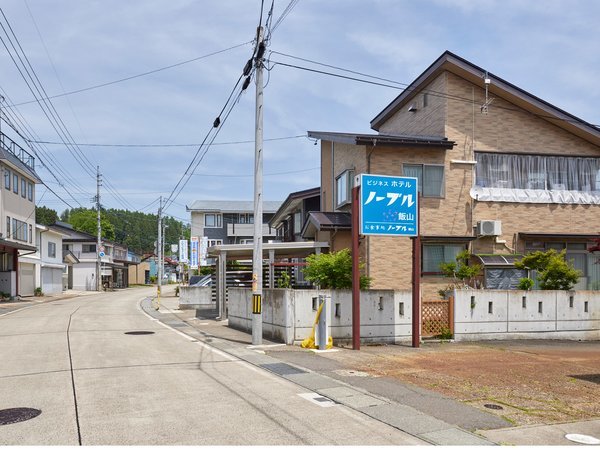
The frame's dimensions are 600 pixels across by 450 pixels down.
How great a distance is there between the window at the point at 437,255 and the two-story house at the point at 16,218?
2595 cm

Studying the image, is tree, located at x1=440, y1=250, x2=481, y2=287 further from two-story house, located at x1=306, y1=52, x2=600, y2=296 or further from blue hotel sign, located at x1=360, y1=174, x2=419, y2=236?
blue hotel sign, located at x1=360, y1=174, x2=419, y2=236

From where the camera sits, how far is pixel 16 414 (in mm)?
7223

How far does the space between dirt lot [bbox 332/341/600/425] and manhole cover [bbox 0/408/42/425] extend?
6059 mm

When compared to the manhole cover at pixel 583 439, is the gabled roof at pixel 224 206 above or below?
above

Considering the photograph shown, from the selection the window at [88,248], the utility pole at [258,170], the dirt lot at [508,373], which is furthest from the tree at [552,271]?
the window at [88,248]

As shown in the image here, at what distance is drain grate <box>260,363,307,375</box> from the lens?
10.5 m

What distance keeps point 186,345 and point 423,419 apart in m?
8.84

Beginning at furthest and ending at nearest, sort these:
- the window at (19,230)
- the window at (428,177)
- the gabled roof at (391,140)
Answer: the window at (19,230) → the window at (428,177) → the gabled roof at (391,140)

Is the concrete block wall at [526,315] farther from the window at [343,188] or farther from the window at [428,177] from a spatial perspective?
the window at [343,188]

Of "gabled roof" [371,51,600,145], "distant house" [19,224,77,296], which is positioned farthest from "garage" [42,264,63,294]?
"gabled roof" [371,51,600,145]

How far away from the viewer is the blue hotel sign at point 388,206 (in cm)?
1413

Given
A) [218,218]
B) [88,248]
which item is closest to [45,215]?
[88,248]

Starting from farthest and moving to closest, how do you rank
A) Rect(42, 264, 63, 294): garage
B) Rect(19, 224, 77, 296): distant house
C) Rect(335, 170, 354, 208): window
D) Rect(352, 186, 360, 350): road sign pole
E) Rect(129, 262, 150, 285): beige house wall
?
1. Rect(129, 262, 150, 285): beige house wall
2. Rect(42, 264, 63, 294): garage
3. Rect(19, 224, 77, 296): distant house
4. Rect(335, 170, 354, 208): window
5. Rect(352, 186, 360, 350): road sign pole

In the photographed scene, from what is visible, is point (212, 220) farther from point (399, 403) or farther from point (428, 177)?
point (399, 403)
